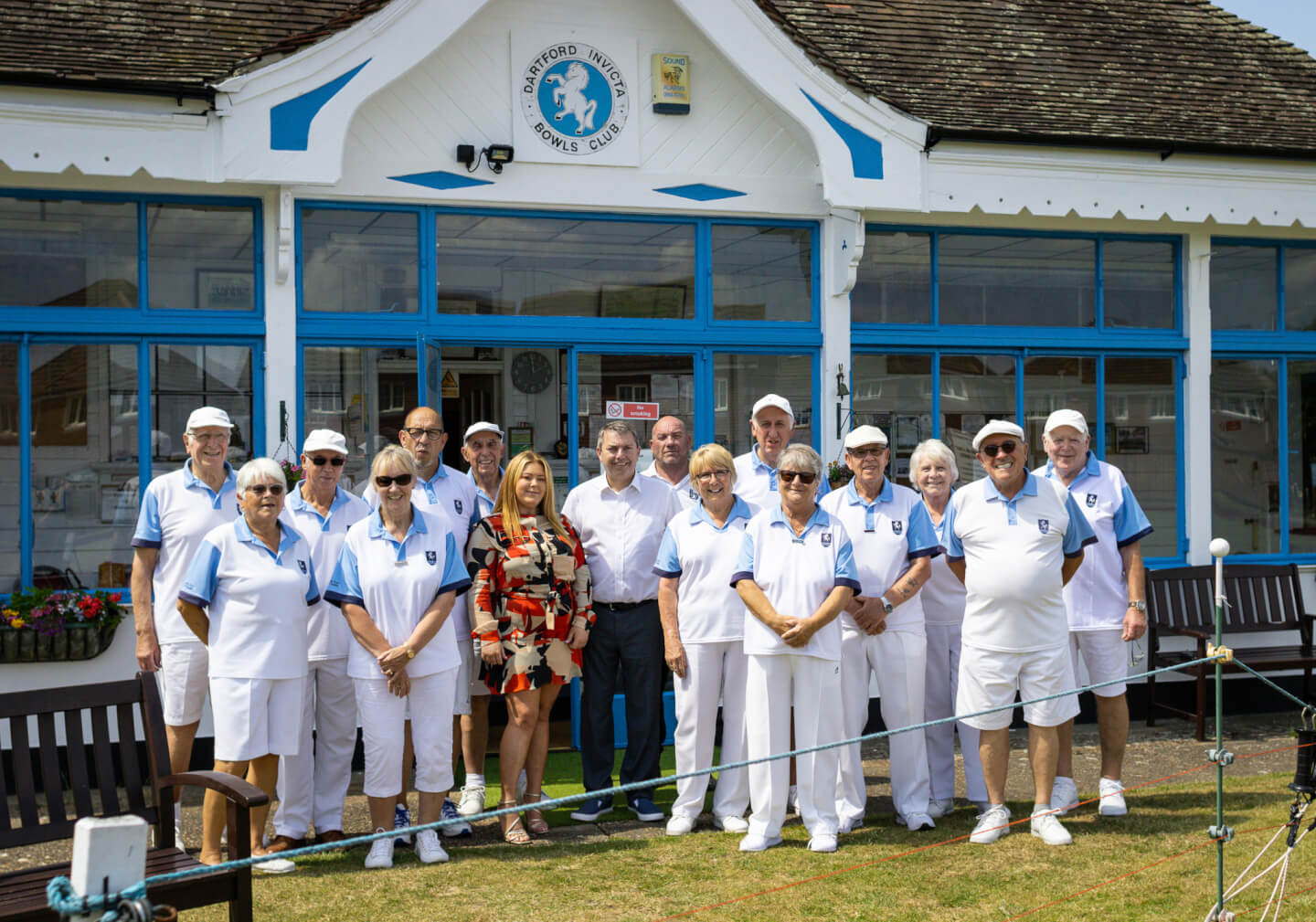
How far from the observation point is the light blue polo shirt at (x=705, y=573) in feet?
20.9

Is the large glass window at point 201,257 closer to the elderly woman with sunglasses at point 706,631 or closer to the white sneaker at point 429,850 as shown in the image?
the elderly woman with sunglasses at point 706,631

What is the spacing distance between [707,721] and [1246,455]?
562 cm

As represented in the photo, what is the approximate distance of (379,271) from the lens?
8102mm

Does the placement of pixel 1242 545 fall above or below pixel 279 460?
below

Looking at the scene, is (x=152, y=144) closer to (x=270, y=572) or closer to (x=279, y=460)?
(x=279, y=460)

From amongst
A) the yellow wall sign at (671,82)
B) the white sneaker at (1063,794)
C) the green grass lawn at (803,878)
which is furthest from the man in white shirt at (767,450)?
the yellow wall sign at (671,82)

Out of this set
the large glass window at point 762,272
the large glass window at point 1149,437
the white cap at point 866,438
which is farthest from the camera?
the large glass window at point 1149,437

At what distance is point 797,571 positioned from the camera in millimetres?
6039

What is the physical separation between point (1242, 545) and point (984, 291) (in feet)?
9.27

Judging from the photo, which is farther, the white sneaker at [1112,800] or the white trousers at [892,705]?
the white sneaker at [1112,800]

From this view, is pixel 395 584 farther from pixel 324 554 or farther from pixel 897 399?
pixel 897 399

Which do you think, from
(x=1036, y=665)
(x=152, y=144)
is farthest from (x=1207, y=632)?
(x=152, y=144)

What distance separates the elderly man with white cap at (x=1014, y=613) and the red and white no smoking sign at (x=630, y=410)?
9.30ft

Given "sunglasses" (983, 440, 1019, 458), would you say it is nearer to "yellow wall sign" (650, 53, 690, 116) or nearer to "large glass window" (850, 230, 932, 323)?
"large glass window" (850, 230, 932, 323)
